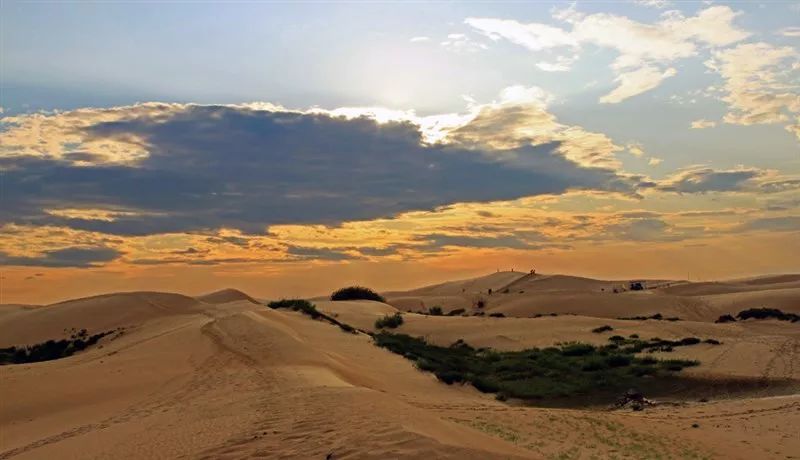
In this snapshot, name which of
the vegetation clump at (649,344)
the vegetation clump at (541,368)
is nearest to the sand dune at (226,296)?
the vegetation clump at (541,368)

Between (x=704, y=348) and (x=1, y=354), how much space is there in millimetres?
29161

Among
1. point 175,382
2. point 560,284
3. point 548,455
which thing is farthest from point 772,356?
point 560,284

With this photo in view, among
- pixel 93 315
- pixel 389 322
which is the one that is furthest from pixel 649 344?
pixel 93 315

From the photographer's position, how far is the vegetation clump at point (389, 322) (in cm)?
3738

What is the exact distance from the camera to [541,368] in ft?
78.4

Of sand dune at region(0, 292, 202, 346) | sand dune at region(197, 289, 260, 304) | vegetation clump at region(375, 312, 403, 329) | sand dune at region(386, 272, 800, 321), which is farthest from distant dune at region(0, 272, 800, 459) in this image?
sand dune at region(197, 289, 260, 304)

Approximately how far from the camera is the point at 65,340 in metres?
30.7

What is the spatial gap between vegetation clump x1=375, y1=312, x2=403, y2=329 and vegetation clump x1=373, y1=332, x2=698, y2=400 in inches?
301

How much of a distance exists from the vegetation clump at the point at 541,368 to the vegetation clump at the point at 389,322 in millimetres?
7654

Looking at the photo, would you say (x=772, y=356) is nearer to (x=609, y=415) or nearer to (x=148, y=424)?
(x=609, y=415)

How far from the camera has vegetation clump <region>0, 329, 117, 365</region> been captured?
27.6 meters

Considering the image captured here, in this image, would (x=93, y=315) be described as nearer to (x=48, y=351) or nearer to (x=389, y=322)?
(x=48, y=351)

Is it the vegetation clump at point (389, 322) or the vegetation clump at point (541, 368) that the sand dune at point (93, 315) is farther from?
the vegetation clump at point (541, 368)

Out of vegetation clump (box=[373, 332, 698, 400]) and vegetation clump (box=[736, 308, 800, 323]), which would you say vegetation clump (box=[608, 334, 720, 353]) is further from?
vegetation clump (box=[736, 308, 800, 323])
